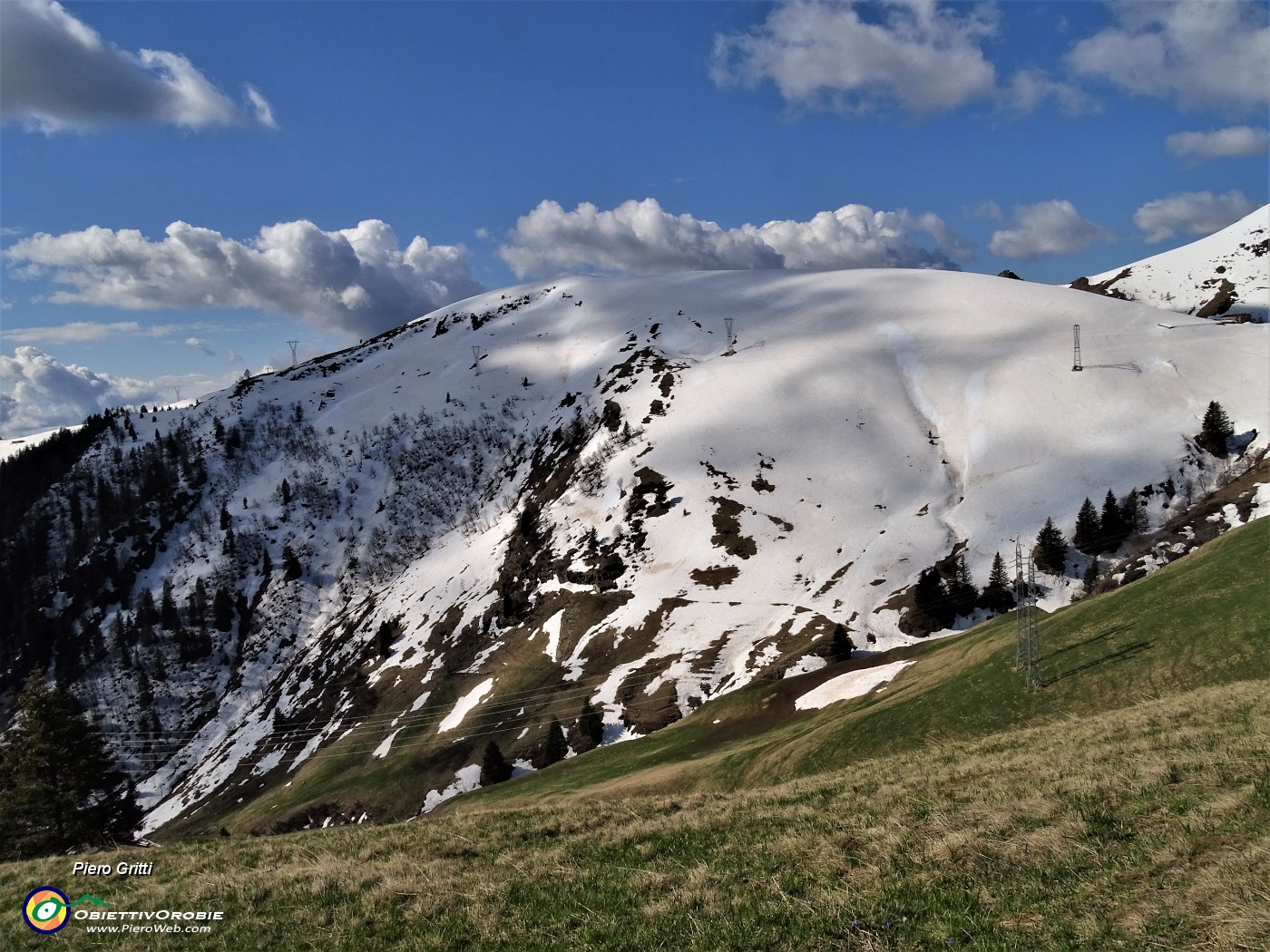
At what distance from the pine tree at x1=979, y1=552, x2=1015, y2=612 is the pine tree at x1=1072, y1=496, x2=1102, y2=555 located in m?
10.0

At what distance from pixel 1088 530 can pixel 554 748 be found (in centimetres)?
6887

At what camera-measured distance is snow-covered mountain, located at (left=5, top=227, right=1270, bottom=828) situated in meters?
94.2

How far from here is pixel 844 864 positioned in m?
13.1

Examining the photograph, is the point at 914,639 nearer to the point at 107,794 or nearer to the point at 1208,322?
the point at 107,794

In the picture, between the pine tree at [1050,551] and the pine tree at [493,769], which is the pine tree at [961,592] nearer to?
the pine tree at [1050,551]

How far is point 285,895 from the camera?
1528 centimetres

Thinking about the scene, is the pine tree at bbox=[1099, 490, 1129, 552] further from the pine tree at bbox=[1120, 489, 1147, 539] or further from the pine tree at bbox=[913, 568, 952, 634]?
the pine tree at bbox=[913, 568, 952, 634]

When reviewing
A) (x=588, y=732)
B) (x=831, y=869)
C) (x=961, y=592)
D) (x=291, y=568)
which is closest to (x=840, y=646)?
(x=961, y=592)

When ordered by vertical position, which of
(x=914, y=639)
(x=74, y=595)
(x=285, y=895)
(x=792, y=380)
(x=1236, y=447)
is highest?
(x=74, y=595)

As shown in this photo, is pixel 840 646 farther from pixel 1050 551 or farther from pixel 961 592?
pixel 1050 551

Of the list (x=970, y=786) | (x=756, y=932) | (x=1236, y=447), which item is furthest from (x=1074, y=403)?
(x=756, y=932)

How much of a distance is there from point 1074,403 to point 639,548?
7691 centimetres

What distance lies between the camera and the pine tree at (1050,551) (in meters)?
82.9

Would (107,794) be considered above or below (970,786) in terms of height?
above
